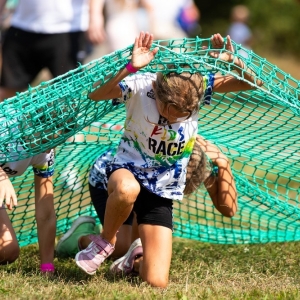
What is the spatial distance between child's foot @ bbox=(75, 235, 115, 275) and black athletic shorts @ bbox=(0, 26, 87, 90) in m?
2.46

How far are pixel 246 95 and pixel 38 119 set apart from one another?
1231 millimetres

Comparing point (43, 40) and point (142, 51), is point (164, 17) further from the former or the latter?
point (142, 51)

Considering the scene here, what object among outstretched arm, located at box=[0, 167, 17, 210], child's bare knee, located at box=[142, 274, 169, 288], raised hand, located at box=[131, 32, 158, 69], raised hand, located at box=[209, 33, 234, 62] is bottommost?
child's bare knee, located at box=[142, 274, 169, 288]

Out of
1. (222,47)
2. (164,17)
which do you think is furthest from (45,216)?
(164,17)

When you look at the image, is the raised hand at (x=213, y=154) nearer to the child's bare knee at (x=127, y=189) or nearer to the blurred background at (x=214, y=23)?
the child's bare knee at (x=127, y=189)

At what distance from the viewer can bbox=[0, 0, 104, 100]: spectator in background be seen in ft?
20.3

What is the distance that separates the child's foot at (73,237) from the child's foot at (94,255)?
0.63 meters

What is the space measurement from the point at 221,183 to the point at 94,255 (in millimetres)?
885

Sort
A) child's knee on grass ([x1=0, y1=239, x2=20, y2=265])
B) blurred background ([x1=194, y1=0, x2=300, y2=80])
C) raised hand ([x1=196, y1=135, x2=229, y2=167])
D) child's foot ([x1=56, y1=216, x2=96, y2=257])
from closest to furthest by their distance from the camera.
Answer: child's knee on grass ([x1=0, y1=239, x2=20, y2=265])
raised hand ([x1=196, y1=135, x2=229, y2=167])
child's foot ([x1=56, y1=216, x2=96, y2=257])
blurred background ([x1=194, y1=0, x2=300, y2=80])

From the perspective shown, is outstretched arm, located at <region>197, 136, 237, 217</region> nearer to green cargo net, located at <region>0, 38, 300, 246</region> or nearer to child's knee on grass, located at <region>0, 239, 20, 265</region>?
green cargo net, located at <region>0, 38, 300, 246</region>

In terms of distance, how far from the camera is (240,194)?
4801mm

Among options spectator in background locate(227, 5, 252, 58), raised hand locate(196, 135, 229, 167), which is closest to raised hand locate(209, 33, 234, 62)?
raised hand locate(196, 135, 229, 167)

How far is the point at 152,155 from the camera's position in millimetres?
4031

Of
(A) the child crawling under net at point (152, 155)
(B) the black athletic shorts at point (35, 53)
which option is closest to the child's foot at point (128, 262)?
(A) the child crawling under net at point (152, 155)
